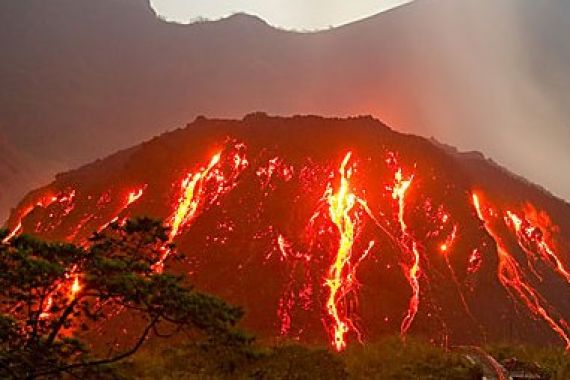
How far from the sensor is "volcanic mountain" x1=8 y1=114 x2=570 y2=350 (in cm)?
3359

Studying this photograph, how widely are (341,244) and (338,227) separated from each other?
162 centimetres

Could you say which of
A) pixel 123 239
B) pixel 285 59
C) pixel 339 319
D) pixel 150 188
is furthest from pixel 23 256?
pixel 285 59

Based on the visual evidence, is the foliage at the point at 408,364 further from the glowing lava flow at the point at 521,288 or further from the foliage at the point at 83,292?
the glowing lava flow at the point at 521,288

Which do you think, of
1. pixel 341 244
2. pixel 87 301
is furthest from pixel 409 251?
pixel 87 301

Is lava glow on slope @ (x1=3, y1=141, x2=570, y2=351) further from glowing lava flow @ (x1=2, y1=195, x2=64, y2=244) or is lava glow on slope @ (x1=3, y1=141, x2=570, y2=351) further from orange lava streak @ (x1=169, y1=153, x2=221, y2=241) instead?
glowing lava flow @ (x1=2, y1=195, x2=64, y2=244)

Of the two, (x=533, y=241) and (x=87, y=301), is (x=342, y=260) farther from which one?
(x=87, y=301)

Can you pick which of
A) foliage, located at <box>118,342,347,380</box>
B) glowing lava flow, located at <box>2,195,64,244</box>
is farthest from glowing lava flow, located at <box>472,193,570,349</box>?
glowing lava flow, located at <box>2,195,64,244</box>

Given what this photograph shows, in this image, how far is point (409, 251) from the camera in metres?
38.0

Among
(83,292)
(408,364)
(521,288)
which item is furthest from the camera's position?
(521,288)

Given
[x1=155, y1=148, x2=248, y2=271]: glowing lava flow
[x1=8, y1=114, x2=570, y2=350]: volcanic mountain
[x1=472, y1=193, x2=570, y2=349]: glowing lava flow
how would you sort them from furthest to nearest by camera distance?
[x1=155, y1=148, x2=248, y2=271]: glowing lava flow < [x1=472, y1=193, x2=570, y2=349]: glowing lava flow < [x1=8, y1=114, x2=570, y2=350]: volcanic mountain

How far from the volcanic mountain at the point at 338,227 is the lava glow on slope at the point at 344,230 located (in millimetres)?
101

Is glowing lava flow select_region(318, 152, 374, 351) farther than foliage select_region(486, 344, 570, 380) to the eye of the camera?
Yes

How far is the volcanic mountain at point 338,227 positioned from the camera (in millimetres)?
33594

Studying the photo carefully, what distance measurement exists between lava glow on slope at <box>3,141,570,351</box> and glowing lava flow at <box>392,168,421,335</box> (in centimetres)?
7
